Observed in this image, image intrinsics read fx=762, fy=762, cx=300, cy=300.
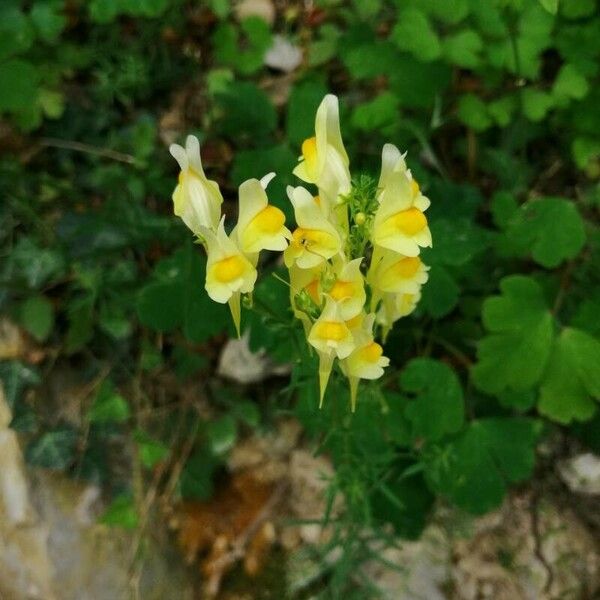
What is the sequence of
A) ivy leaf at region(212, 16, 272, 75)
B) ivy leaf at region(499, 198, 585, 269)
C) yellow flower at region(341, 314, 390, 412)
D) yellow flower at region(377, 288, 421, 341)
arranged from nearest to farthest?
1. yellow flower at region(341, 314, 390, 412)
2. yellow flower at region(377, 288, 421, 341)
3. ivy leaf at region(499, 198, 585, 269)
4. ivy leaf at region(212, 16, 272, 75)

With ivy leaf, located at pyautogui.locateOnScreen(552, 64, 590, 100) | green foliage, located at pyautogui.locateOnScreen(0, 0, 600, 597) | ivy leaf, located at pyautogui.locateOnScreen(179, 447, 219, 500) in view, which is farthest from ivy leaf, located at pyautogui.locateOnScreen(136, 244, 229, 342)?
ivy leaf, located at pyautogui.locateOnScreen(552, 64, 590, 100)

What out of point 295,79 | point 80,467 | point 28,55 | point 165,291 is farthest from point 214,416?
point 28,55

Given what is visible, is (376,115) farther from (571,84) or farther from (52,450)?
(52,450)

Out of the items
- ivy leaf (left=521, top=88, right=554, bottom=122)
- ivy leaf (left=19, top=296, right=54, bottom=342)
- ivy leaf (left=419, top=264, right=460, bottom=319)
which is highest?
ivy leaf (left=521, top=88, right=554, bottom=122)

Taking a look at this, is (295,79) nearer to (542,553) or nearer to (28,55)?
(28,55)

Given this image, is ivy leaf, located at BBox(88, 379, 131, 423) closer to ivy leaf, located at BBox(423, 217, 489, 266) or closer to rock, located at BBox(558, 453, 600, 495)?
ivy leaf, located at BBox(423, 217, 489, 266)

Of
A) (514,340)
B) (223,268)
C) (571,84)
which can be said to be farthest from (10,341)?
(571,84)

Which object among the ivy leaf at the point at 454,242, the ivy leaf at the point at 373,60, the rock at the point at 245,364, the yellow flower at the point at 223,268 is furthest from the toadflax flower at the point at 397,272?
the ivy leaf at the point at 373,60
